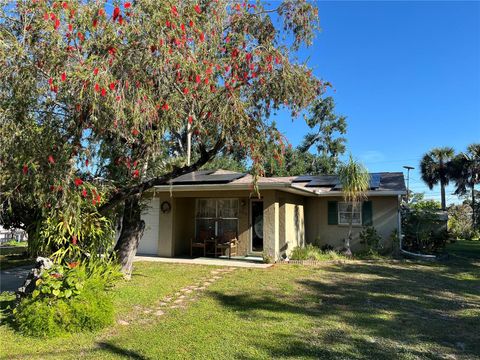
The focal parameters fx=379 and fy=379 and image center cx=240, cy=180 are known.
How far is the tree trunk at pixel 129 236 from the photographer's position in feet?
30.4

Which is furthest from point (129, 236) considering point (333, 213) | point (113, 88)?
point (333, 213)

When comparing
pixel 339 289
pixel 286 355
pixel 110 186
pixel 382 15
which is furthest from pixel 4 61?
pixel 382 15

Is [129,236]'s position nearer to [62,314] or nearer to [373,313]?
[62,314]

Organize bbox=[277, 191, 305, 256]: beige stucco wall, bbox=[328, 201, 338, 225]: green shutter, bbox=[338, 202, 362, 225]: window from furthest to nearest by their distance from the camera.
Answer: bbox=[328, 201, 338, 225]: green shutter < bbox=[338, 202, 362, 225]: window < bbox=[277, 191, 305, 256]: beige stucco wall

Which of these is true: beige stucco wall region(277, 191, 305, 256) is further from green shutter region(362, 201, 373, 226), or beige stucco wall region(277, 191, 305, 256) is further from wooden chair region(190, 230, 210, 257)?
wooden chair region(190, 230, 210, 257)

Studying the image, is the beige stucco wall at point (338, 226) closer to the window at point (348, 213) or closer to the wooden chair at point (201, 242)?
the window at point (348, 213)

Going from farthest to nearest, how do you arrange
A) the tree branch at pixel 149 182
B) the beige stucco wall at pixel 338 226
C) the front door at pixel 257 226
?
the beige stucco wall at pixel 338 226 → the front door at pixel 257 226 → the tree branch at pixel 149 182

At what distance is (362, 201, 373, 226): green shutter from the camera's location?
15.6 m

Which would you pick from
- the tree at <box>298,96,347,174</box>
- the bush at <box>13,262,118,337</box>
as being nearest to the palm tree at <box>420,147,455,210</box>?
the tree at <box>298,96,347,174</box>

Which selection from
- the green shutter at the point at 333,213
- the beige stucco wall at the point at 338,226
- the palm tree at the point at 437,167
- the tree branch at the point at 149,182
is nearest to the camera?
the tree branch at the point at 149,182

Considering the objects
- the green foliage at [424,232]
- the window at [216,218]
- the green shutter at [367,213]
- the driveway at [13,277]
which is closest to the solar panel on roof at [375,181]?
the green shutter at [367,213]

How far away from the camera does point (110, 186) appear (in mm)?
Result: 6668

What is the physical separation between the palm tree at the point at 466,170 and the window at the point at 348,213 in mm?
13417

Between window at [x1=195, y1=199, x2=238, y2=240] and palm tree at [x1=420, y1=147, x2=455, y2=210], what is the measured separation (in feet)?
74.7
